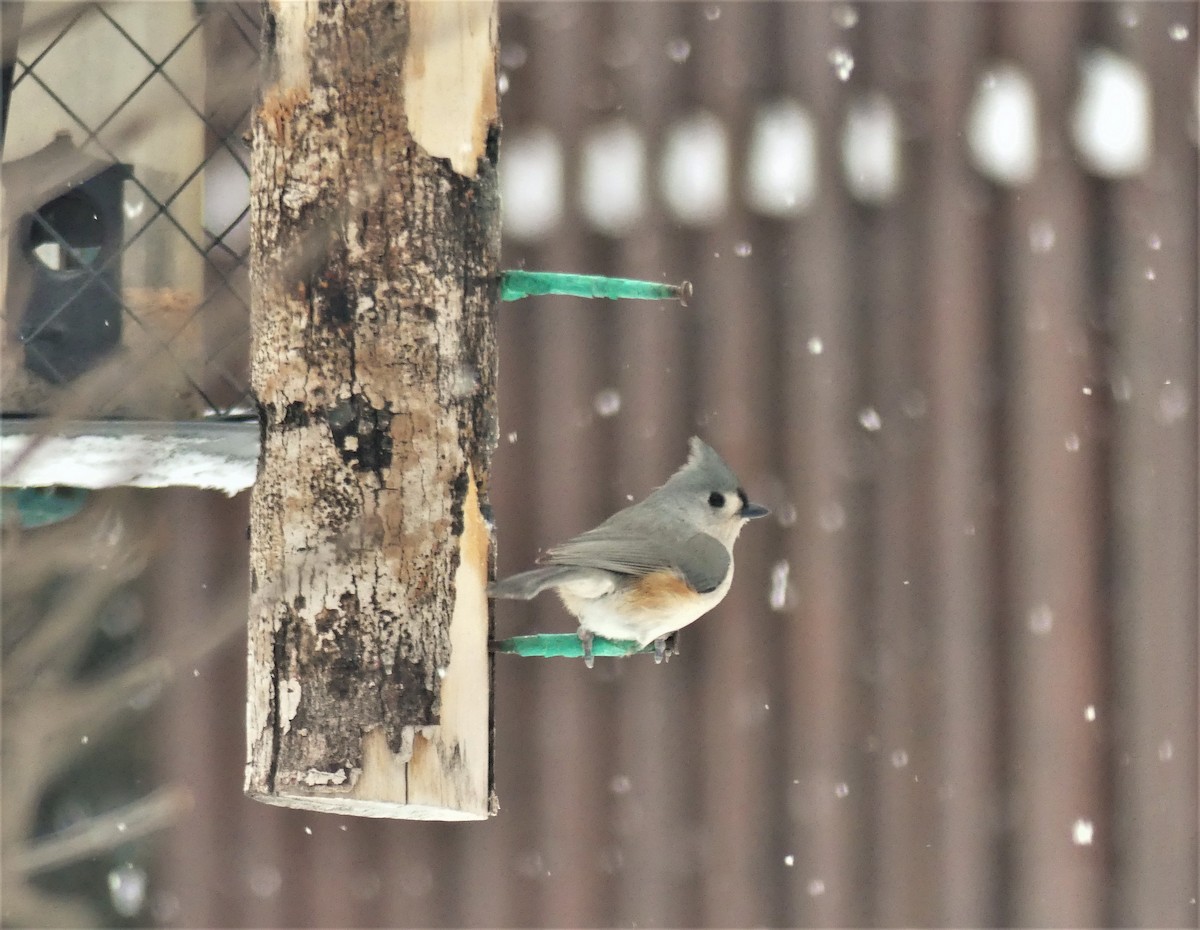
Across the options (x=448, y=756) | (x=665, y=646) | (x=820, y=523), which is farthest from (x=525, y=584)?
(x=820, y=523)

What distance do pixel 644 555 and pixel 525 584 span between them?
1.28ft

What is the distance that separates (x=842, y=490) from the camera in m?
3.10

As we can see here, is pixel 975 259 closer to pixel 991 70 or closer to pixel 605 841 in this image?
pixel 991 70

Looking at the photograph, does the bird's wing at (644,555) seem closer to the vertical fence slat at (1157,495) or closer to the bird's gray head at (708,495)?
the bird's gray head at (708,495)

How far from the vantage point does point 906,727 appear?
306 centimetres

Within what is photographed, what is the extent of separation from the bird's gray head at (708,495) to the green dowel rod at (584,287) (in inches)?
21.4

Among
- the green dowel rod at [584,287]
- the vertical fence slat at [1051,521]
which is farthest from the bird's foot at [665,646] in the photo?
the vertical fence slat at [1051,521]

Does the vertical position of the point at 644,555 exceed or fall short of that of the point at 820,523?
it falls short

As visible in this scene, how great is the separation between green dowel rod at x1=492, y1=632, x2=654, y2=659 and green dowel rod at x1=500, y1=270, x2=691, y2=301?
16.5 inches

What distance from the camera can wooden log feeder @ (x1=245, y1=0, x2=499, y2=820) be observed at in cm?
162

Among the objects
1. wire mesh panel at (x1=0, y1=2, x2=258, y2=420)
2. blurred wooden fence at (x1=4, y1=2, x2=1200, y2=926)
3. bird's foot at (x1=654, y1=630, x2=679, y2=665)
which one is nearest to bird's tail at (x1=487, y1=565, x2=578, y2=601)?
bird's foot at (x1=654, y1=630, x2=679, y2=665)

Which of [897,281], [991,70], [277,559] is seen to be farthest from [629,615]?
[991,70]

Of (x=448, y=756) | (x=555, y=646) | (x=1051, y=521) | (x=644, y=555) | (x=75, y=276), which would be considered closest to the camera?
(x=448, y=756)

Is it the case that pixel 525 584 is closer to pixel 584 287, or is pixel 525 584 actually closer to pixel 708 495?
pixel 584 287
